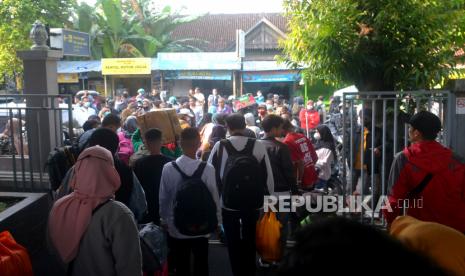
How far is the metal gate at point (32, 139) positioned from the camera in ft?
19.9

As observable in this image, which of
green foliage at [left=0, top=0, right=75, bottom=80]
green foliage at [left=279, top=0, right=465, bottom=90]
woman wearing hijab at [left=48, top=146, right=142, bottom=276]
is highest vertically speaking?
green foliage at [left=0, top=0, right=75, bottom=80]

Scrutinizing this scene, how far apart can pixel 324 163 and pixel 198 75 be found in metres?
17.7

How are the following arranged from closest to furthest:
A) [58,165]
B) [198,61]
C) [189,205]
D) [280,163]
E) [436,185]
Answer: [436,185] < [189,205] < [58,165] < [280,163] < [198,61]

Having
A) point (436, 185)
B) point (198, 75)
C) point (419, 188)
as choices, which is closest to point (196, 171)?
point (419, 188)

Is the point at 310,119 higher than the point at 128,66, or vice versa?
the point at 128,66

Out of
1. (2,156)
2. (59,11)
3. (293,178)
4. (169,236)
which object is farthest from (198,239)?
(59,11)

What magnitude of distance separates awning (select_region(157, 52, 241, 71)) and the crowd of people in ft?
57.3

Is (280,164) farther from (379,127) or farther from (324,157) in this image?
(324,157)

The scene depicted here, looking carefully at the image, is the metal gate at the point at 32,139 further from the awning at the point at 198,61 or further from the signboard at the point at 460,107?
the awning at the point at 198,61

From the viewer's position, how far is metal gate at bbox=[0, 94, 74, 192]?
6.06 m

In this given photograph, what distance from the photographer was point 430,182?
353 centimetres

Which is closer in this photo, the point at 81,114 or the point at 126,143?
the point at 126,143

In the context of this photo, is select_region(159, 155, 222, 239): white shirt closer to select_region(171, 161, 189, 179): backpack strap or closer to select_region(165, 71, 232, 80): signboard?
select_region(171, 161, 189, 179): backpack strap

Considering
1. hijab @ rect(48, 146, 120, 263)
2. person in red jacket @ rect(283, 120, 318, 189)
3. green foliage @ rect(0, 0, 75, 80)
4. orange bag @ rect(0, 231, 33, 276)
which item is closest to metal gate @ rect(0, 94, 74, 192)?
person in red jacket @ rect(283, 120, 318, 189)
